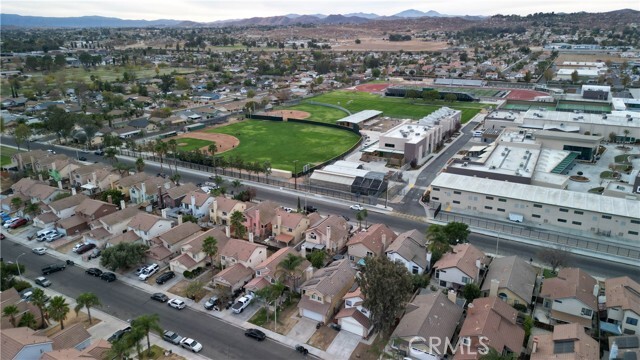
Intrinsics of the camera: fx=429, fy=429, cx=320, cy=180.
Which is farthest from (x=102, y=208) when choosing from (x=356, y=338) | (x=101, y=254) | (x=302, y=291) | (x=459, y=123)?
(x=459, y=123)

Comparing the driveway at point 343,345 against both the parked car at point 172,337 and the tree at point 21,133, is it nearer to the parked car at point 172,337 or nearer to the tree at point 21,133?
the parked car at point 172,337

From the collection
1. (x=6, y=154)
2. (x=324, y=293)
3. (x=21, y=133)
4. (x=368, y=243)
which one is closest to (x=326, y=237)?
(x=368, y=243)

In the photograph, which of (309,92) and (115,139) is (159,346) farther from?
(309,92)

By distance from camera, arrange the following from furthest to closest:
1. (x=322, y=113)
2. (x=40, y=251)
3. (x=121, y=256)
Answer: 1. (x=322, y=113)
2. (x=40, y=251)
3. (x=121, y=256)

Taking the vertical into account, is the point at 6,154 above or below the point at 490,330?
below

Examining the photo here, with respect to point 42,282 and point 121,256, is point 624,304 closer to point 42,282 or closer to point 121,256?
point 121,256

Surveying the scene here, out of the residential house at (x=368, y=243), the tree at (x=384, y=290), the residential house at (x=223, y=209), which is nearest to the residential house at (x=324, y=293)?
the tree at (x=384, y=290)
